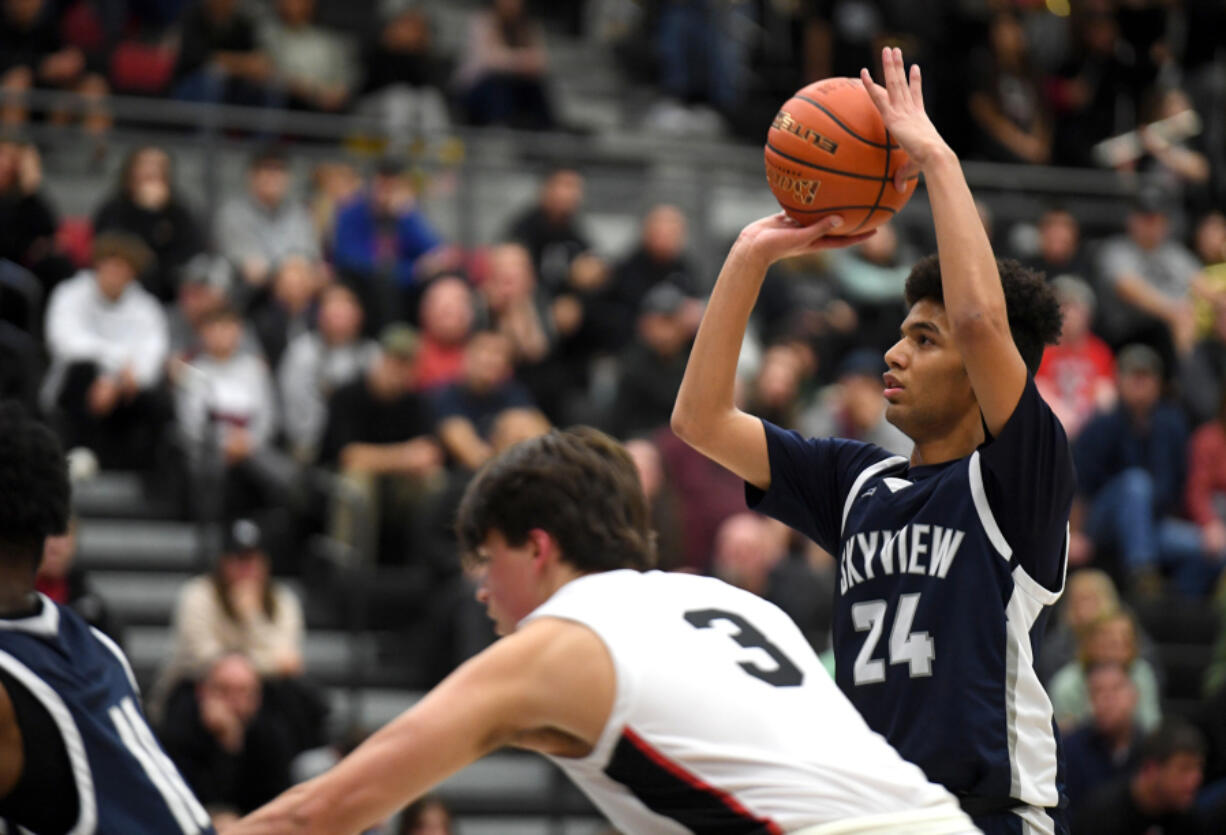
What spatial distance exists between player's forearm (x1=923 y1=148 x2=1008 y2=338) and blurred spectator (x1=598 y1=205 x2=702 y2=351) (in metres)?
7.83

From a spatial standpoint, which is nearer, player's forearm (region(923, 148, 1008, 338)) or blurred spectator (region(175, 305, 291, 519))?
player's forearm (region(923, 148, 1008, 338))

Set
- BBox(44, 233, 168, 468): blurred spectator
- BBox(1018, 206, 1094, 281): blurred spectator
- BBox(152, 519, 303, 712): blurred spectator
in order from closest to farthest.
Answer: BBox(152, 519, 303, 712): blurred spectator → BBox(44, 233, 168, 468): blurred spectator → BBox(1018, 206, 1094, 281): blurred spectator

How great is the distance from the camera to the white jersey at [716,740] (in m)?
3.17

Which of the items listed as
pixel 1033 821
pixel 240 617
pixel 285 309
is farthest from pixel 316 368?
pixel 1033 821

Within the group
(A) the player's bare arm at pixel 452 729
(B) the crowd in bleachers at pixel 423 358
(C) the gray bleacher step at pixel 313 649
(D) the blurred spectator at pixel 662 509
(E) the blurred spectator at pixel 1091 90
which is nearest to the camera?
(A) the player's bare arm at pixel 452 729

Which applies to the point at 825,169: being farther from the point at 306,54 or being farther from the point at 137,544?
the point at 306,54

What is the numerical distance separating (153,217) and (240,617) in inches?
127

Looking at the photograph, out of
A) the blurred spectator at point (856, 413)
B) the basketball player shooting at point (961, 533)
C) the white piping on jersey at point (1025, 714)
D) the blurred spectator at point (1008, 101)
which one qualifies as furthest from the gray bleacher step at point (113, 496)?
→ the blurred spectator at point (1008, 101)

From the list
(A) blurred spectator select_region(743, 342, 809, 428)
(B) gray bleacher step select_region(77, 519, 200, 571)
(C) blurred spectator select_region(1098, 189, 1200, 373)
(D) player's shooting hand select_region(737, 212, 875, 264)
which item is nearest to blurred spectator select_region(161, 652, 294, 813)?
(B) gray bleacher step select_region(77, 519, 200, 571)

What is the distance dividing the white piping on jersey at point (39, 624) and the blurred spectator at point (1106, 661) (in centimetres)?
646

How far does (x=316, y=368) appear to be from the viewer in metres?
10.7

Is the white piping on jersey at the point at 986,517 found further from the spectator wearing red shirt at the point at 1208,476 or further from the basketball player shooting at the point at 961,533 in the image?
the spectator wearing red shirt at the point at 1208,476

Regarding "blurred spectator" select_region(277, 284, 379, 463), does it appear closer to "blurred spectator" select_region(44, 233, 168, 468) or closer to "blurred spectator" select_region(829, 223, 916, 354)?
"blurred spectator" select_region(44, 233, 168, 468)

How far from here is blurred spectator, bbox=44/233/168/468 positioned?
9727 mm
